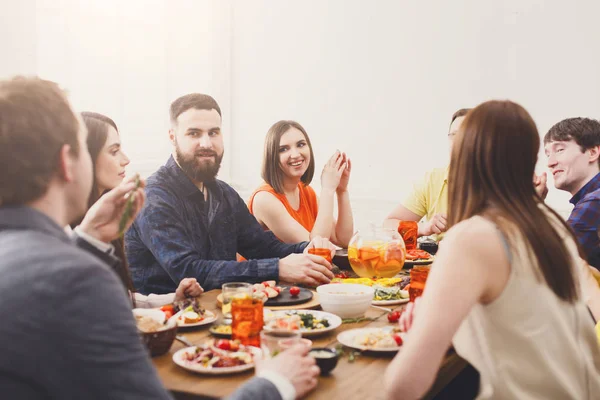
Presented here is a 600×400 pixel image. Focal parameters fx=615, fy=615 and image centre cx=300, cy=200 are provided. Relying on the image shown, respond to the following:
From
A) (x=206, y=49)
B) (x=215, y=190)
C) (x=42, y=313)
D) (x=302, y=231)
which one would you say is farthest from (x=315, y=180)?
(x=42, y=313)

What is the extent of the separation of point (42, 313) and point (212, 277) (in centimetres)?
132

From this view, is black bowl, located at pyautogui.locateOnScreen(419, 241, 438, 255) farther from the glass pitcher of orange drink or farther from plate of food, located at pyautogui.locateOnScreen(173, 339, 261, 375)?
plate of food, located at pyautogui.locateOnScreen(173, 339, 261, 375)

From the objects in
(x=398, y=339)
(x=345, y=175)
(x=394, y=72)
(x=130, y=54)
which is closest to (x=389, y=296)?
(x=398, y=339)

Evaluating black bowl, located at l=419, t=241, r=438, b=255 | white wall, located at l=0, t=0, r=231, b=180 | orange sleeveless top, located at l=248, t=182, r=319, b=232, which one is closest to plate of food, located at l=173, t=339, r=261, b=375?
black bowl, located at l=419, t=241, r=438, b=255

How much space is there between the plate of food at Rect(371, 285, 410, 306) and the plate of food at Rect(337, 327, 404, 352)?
317 millimetres

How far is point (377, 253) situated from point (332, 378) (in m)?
0.92

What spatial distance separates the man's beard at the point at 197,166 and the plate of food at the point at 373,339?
1293 mm

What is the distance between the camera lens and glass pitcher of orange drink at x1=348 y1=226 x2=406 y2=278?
7.09 ft

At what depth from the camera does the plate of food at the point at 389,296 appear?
1.88m

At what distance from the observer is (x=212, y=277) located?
2.18 metres

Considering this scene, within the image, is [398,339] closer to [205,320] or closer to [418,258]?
[205,320]

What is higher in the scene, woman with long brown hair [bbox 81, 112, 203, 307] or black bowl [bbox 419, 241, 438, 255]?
woman with long brown hair [bbox 81, 112, 203, 307]

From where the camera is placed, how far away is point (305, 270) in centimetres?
212

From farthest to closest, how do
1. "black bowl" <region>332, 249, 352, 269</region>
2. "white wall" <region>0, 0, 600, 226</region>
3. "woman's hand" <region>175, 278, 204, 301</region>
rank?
"white wall" <region>0, 0, 600, 226</region>
"black bowl" <region>332, 249, 352, 269</region>
"woman's hand" <region>175, 278, 204, 301</region>
